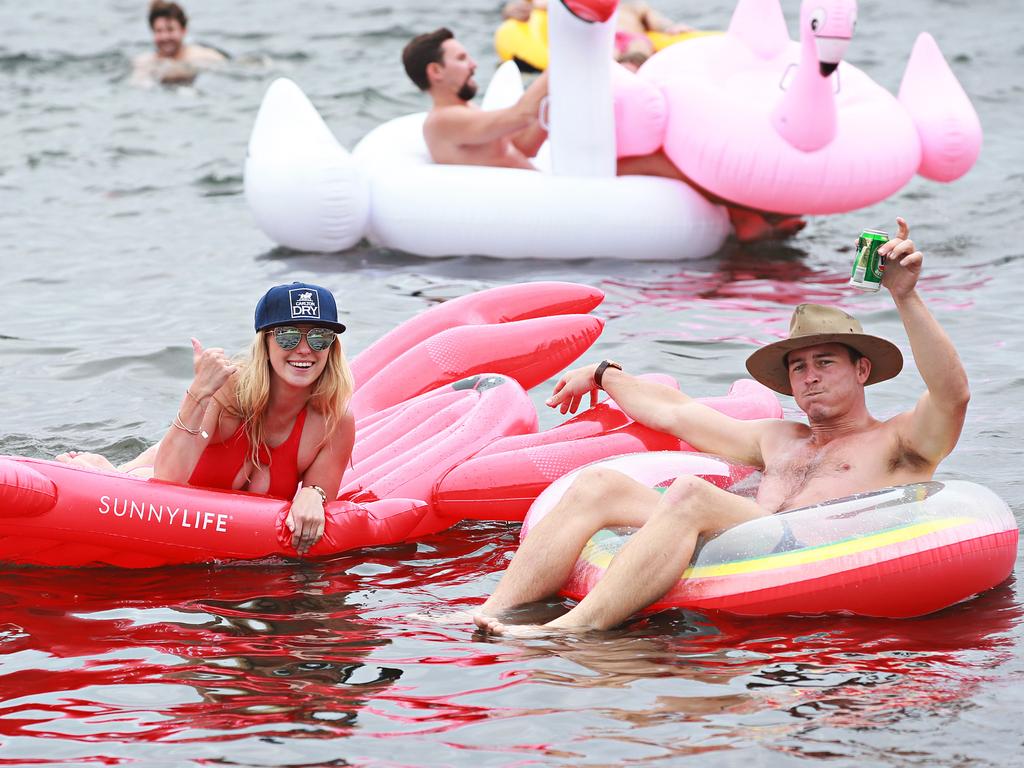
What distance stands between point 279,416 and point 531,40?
9471 mm

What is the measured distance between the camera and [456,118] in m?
9.49

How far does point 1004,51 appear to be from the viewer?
56.0 ft

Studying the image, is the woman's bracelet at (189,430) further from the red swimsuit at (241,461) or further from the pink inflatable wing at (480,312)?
the pink inflatable wing at (480,312)

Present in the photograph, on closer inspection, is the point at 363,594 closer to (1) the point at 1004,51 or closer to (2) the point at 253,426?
(2) the point at 253,426

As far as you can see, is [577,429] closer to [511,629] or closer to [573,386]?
[573,386]

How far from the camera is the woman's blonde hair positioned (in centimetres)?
497

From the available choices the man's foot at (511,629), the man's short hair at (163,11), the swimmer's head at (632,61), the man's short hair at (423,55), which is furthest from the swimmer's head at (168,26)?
the man's foot at (511,629)

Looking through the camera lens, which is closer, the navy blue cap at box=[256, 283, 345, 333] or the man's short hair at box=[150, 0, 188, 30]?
the navy blue cap at box=[256, 283, 345, 333]

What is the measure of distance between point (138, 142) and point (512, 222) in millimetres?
6116

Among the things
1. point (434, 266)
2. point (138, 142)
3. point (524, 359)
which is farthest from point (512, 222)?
point (138, 142)

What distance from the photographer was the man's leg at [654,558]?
4.43m

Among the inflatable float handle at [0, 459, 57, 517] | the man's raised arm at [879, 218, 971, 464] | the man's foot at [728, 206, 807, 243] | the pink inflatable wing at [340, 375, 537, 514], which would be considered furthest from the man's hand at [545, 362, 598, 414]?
the man's foot at [728, 206, 807, 243]

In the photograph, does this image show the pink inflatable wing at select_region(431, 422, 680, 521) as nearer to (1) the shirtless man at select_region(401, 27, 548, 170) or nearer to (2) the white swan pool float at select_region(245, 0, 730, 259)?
(2) the white swan pool float at select_region(245, 0, 730, 259)

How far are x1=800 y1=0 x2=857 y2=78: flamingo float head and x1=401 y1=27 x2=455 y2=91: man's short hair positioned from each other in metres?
2.38
